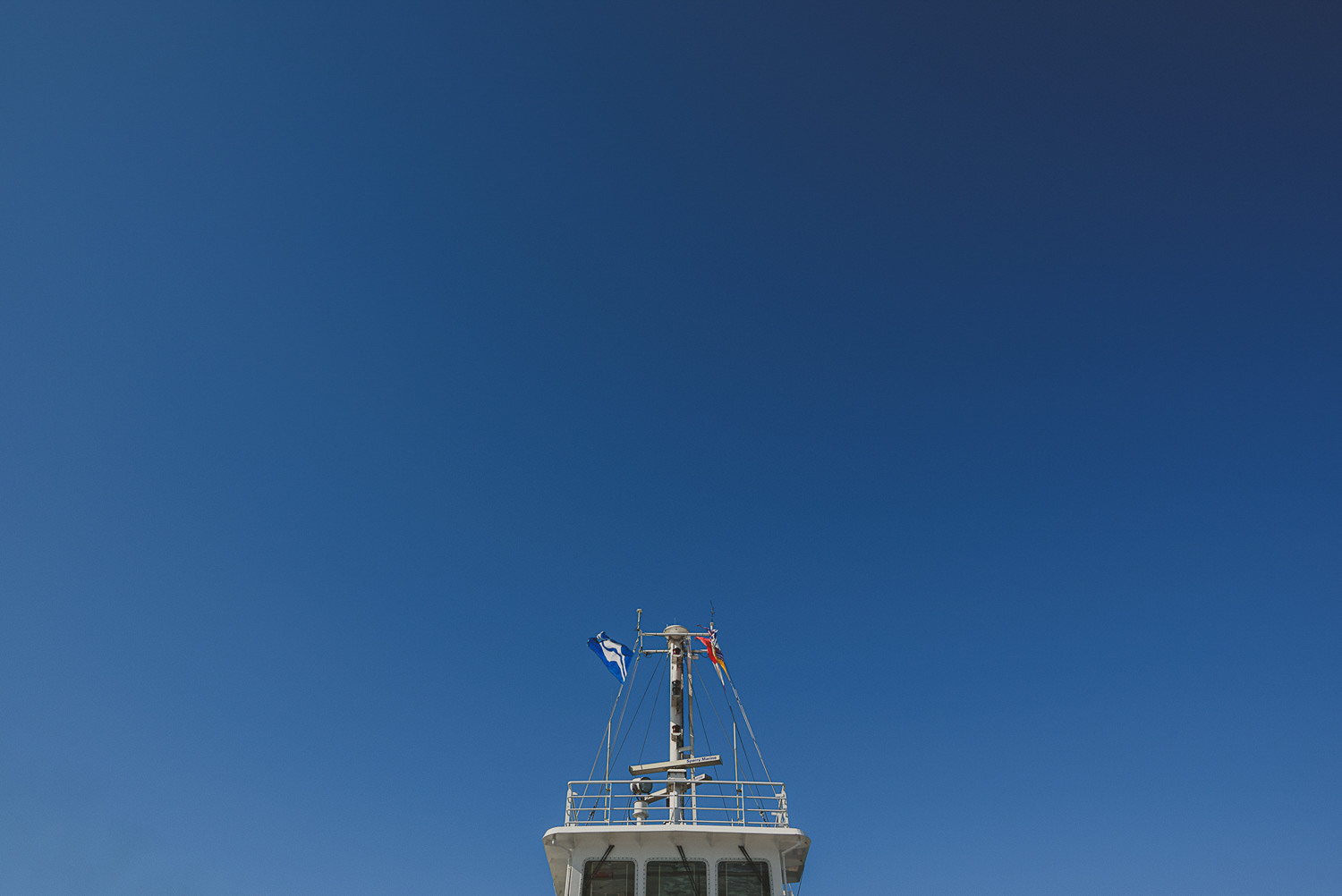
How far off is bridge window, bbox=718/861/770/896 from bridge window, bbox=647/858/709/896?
362 mm

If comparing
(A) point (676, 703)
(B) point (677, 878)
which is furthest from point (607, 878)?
(A) point (676, 703)

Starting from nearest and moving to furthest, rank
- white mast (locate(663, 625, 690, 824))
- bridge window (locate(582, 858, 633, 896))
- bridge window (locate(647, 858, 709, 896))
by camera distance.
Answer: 1. bridge window (locate(647, 858, 709, 896))
2. bridge window (locate(582, 858, 633, 896))
3. white mast (locate(663, 625, 690, 824))

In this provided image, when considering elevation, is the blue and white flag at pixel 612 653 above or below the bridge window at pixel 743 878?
above

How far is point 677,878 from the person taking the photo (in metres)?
17.8

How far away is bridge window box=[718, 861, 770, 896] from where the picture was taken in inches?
698

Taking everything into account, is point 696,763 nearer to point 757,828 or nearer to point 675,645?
point 757,828

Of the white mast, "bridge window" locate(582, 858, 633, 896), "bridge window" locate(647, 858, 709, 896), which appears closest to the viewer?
"bridge window" locate(647, 858, 709, 896)

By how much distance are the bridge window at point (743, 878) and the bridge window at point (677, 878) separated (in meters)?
0.36

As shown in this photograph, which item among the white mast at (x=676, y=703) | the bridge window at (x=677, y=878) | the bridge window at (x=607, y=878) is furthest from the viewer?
the white mast at (x=676, y=703)

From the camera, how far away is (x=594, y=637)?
25453 mm

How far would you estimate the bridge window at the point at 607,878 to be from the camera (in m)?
17.9

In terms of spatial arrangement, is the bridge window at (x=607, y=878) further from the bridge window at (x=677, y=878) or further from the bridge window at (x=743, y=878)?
the bridge window at (x=743, y=878)

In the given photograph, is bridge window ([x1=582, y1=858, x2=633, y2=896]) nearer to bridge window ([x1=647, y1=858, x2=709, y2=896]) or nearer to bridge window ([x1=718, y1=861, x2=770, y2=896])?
bridge window ([x1=647, y1=858, x2=709, y2=896])

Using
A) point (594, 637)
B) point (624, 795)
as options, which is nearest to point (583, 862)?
point (624, 795)
